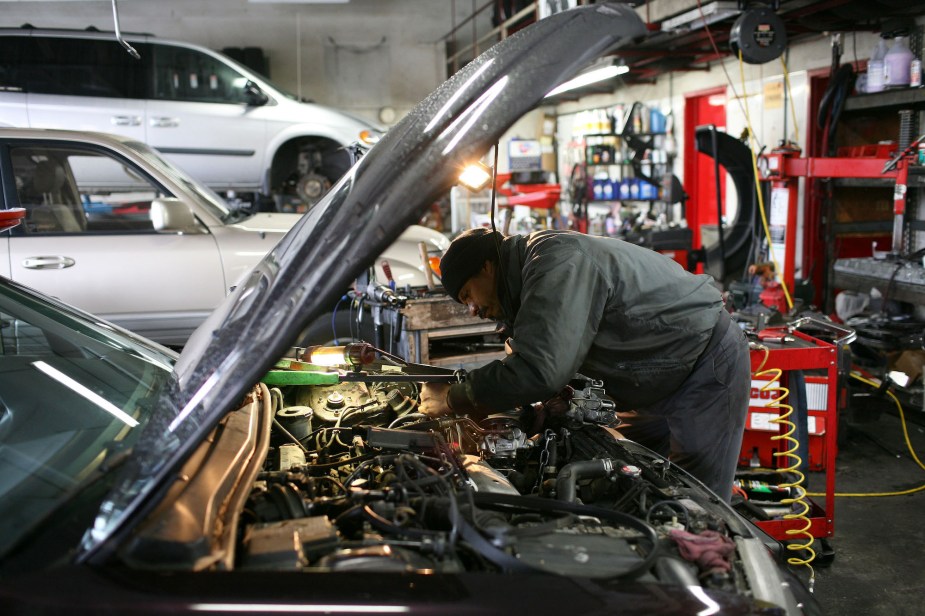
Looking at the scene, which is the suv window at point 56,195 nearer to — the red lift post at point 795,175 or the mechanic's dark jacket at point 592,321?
the mechanic's dark jacket at point 592,321

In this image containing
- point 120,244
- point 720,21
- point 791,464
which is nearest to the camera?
point 791,464

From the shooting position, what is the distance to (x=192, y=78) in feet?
26.8

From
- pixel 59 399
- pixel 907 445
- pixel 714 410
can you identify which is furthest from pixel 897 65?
pixel 59 399

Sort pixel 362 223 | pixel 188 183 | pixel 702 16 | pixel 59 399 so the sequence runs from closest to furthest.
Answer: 1. pixel 362 223
2. pixel 59 399
3. pixel 188 183
4. pixel 702 16

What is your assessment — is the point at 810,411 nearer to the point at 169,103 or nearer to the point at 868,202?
the point at 868,202

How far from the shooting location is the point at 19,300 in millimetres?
2344

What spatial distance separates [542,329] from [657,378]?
0.67m

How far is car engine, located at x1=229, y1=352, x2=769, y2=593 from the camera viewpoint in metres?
1.59

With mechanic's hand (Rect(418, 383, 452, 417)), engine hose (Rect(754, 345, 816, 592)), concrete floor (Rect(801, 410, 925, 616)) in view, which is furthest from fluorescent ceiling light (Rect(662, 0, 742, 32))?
mechanic's hand (Rect(418, 383, 452, 417))

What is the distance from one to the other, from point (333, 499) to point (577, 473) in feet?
2.19

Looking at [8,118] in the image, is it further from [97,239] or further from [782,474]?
[782,474]

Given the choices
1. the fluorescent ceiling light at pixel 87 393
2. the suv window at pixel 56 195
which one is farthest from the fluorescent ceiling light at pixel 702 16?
the fluorescent ceiling light at pixel 87 393

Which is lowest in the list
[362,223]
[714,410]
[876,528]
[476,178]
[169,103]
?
[876,528]

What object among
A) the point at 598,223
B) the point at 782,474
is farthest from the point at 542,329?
the point at 598,223
